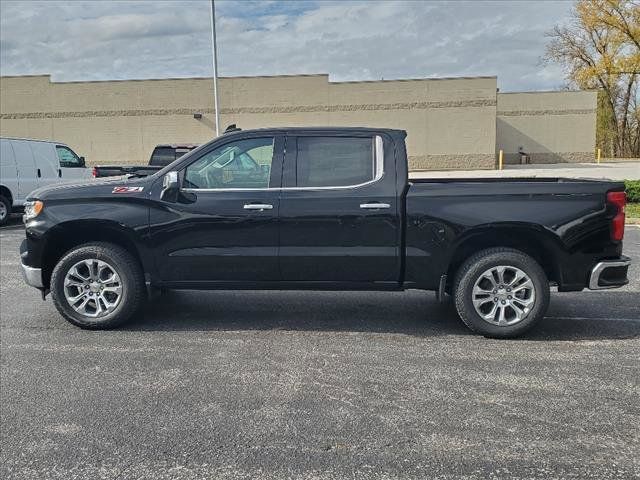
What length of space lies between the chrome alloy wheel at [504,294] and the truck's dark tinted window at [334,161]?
1393 millimetres

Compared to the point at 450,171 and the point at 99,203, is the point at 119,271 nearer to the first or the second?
the point at 99,203

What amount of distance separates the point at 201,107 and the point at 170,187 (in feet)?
103

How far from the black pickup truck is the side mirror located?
0.04 ft

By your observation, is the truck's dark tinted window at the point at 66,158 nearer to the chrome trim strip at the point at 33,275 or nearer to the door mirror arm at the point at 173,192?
the chrome trim strip at the point at 33,275

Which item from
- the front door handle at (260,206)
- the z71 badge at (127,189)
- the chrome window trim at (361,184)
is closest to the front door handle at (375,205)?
the chrome window trim at (361,184)

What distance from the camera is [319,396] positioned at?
13.3 feet

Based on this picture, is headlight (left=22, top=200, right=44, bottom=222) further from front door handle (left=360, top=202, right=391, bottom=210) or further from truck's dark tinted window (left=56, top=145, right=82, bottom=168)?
truck's dark tinted window (left=56, top=145, right=82, bottom=168)

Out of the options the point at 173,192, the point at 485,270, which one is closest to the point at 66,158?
the point at 173,192

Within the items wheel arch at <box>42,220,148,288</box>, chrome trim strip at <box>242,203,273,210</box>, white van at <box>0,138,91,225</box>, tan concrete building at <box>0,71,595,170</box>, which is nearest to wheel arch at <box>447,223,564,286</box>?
chrome trim strip at <box>242,203,273,210</box>

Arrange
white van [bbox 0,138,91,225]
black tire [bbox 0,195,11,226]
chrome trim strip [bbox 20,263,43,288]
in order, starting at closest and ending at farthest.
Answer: chrome trim strip [bbox 20,263,43,288] < white van [bbox 0,138,91,225] < black tire [bbox 0,195,11,226]

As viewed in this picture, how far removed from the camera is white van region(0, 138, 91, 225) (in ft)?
44.8

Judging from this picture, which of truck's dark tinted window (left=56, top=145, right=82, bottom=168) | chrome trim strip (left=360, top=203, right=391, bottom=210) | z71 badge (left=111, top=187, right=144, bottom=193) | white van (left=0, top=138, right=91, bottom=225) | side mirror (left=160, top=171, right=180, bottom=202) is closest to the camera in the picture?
chrome trim strip (left=360, top=203, right=391, bottom=210)

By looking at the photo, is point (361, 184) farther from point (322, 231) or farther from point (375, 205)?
point (322, 231)

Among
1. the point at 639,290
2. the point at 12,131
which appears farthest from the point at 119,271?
the point at 12,131
